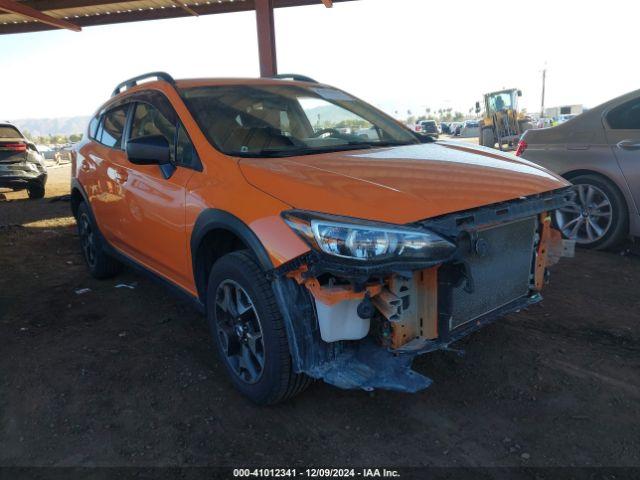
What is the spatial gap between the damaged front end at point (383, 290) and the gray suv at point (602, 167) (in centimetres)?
307

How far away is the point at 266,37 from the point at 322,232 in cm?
793

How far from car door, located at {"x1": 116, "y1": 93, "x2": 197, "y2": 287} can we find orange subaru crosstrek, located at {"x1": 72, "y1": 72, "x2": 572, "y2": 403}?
2 cm

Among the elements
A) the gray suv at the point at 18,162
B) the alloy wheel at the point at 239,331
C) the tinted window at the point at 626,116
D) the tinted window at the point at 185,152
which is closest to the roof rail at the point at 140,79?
the tinted window at the point at 185,152

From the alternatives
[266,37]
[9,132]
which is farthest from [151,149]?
[9,132]

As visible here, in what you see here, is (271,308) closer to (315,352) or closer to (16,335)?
(315,352)

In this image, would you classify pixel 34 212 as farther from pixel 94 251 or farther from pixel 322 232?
pixel 322 232

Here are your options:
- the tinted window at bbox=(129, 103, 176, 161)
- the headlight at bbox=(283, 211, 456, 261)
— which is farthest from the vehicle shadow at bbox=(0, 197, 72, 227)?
the headlight at bbox=(283, 211, 456, 261)

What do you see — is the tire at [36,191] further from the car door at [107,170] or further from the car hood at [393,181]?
the car hood at [393,181]

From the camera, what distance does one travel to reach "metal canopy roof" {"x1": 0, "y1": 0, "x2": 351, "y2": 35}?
9641mm

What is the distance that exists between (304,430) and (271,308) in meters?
0.67

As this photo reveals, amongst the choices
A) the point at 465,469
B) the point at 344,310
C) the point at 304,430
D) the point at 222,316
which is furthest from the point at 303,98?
the point at 465,469

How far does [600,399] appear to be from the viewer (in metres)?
2.62

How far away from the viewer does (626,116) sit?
503 centimetres

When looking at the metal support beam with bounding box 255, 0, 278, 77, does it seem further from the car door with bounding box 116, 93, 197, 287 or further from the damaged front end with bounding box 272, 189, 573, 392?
the damaged front end with bounding box 272, 189, 573, 392
